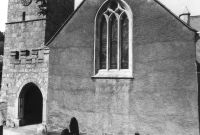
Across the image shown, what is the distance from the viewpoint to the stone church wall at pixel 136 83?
8.88 m

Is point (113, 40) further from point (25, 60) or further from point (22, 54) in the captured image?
point (22, 54)

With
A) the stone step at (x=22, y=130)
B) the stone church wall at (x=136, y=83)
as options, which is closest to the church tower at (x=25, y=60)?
the stone step at (x=22, y=130)

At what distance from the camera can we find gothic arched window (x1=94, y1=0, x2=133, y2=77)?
405 inches

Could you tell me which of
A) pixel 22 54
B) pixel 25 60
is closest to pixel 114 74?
pixel 25 60

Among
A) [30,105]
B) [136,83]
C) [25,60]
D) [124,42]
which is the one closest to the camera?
[136,83]

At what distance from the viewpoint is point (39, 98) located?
52.6ft

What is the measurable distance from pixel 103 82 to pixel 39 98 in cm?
742

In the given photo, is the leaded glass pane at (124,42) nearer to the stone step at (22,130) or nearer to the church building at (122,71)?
the church building at (122,71)

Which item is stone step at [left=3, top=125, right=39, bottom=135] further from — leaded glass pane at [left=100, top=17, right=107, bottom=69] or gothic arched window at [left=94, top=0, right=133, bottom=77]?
leaded glass pane at [left=100, top=17, right=107, bottom=69]

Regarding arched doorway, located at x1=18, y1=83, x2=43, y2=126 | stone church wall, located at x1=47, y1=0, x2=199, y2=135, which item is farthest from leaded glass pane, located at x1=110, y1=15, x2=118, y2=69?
arched doorway, located at x1=18, y1=83, x2=43, y2=126

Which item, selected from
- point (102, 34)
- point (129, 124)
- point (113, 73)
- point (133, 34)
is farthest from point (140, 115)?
point (102, 34)

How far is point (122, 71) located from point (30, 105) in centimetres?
817

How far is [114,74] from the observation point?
1030cm

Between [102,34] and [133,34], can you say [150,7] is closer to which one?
[133,34]
